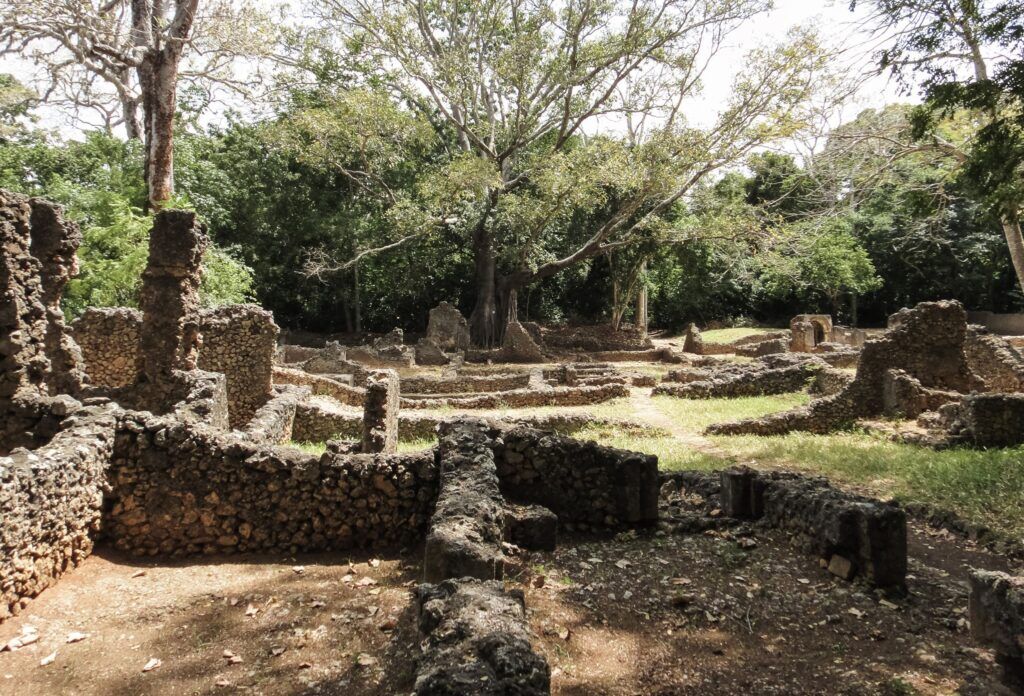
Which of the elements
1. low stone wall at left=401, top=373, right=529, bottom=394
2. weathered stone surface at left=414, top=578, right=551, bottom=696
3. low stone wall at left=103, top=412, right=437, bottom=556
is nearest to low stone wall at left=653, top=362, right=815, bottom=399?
low stone wall at left=401, top=373, right=529, bottom=394

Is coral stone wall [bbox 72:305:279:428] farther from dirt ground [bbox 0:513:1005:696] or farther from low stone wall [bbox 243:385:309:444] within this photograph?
dirt ground [bbox 0:513:1005:696]

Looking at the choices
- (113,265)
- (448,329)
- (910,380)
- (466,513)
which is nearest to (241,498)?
(466,513)

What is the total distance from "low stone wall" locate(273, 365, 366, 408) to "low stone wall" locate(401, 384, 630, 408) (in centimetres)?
127

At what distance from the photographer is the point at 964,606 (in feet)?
14.9

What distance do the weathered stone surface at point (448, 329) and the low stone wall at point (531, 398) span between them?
38.4 ft

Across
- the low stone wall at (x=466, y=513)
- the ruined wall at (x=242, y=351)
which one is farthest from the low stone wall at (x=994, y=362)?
the ruined wall at (x=242, y=351)

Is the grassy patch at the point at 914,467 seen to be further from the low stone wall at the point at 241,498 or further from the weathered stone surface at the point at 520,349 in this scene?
the weathered stone surface at the point at 520,349

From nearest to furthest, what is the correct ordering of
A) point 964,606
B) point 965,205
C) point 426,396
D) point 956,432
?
1. point 964,606
2. point 956,432
3. point 426,396
4. point 965,205

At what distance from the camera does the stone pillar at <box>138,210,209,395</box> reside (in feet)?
30.2

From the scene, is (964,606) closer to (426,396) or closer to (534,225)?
(426,396)

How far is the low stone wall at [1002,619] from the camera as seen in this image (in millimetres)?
3342

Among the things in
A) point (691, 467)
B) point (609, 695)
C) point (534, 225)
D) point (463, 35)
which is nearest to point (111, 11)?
point (463, 35)

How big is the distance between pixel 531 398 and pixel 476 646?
1320 centimetres

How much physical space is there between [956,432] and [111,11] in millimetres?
25088
